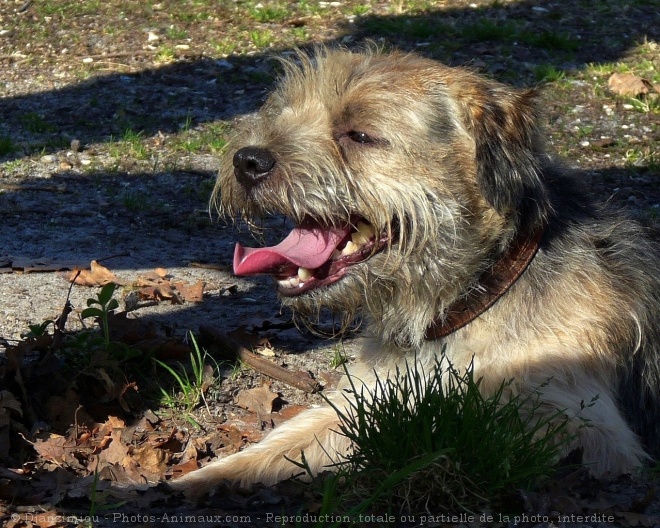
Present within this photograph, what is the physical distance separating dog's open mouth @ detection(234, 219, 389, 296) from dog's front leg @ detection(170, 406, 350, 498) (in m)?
0.59

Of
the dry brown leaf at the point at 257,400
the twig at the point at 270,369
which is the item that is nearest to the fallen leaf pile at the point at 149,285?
the twig at the point at 270,369

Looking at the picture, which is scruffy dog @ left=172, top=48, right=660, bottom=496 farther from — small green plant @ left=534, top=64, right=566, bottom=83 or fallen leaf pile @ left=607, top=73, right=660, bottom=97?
small green plant @ left=534, top=64, right=566, bottom=83

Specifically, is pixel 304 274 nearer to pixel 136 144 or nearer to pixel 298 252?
pixel 298 252

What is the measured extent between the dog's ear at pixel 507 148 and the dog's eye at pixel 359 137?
1.33 feet

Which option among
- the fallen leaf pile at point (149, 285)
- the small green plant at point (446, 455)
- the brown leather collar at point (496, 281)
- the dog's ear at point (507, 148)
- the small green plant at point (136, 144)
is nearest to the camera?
the small green plant at point (446, 455)

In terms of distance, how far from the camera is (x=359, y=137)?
4141mm

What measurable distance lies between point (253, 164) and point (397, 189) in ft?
1.99

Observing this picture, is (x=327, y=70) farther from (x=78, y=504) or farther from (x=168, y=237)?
(x=168, y=237)

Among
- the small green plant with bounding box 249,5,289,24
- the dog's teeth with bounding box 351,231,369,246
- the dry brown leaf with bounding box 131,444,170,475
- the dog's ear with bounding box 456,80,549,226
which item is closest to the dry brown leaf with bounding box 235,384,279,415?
the dry brown leaf with bounding box 131,444,170,475

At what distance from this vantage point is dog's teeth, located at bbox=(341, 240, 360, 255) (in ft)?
13.7

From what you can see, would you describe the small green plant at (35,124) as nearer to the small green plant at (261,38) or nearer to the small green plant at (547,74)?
the small green plant at (261,38)

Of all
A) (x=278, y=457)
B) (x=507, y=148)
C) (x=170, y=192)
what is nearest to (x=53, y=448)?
(x=278, y=457)

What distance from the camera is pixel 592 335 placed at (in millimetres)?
4016

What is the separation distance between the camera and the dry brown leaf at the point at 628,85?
905cm
